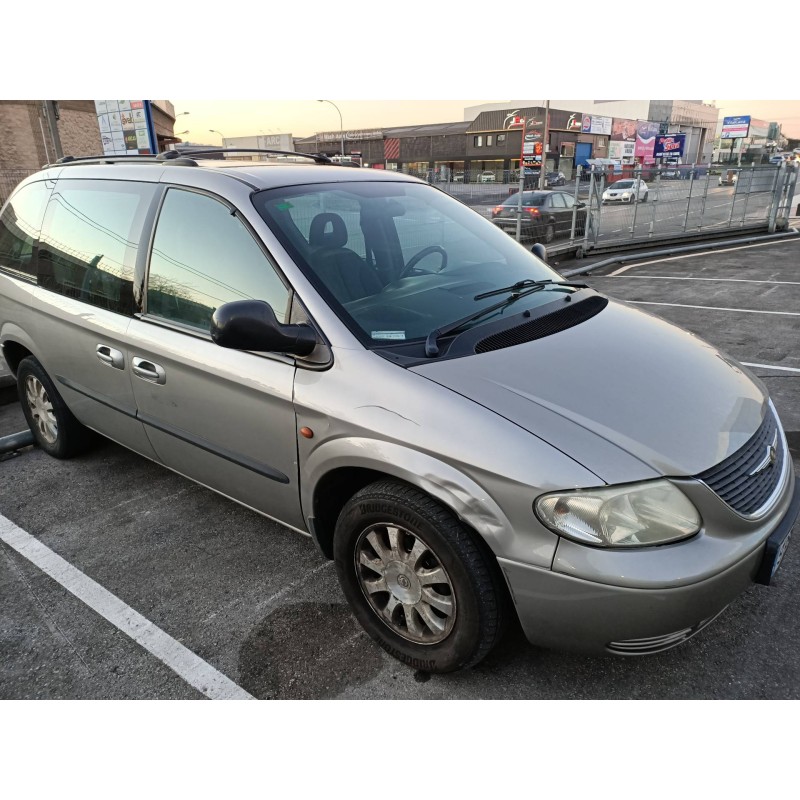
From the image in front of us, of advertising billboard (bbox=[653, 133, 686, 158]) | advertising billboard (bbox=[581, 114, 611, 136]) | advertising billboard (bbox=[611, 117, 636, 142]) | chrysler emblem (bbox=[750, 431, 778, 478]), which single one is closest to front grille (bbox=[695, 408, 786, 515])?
chrysler emblem (bbox=[750, 431, 778, 478])

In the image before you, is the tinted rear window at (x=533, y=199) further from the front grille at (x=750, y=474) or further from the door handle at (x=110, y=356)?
the front grille at (x=750, y=474)

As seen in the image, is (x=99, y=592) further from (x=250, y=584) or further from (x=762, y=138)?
(x=762, y=138)

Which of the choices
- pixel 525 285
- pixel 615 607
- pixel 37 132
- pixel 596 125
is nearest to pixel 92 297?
pixel 525 285

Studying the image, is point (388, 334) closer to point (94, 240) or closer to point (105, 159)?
point (94, 240)

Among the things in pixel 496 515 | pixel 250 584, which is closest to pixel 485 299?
pixel 496 515

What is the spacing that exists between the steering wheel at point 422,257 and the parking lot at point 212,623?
1.47 metres

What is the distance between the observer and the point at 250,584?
9.61 feet

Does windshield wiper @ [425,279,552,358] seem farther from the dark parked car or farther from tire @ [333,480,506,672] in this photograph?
the dark parked car

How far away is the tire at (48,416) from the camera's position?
3.94m

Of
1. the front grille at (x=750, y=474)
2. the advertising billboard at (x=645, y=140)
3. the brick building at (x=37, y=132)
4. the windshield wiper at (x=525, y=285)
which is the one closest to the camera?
the front grille at (x=750, y=474)

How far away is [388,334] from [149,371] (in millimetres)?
1279

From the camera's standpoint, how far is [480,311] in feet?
8.66

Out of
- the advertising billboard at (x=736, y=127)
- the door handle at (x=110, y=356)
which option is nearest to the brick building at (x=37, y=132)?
the door handle at (x=110, y=356)

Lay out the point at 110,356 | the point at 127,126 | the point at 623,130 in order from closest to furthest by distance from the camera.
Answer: the point at 110,356 → the point at 127,126 → the point at 623,130
